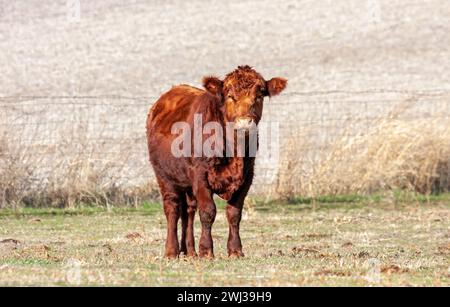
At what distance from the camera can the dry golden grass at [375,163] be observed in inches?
902

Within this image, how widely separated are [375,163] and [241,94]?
993cm

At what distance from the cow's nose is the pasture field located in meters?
1.32

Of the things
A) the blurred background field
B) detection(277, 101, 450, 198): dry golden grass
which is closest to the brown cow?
the blurred background field

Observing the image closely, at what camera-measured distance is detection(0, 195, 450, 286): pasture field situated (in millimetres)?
11539

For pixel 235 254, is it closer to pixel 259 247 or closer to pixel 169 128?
pixel 169 128

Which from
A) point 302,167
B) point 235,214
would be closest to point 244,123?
point 235,214

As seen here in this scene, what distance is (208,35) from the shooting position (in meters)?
47.7

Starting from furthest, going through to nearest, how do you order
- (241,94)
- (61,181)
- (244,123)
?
(61,181)
(241,94)
(244,123)

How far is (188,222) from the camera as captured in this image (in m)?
14.6
